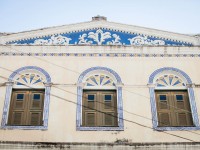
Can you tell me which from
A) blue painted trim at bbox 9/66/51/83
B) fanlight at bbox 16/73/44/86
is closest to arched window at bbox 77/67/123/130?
blue painted trim at bbox 9/66/51/83

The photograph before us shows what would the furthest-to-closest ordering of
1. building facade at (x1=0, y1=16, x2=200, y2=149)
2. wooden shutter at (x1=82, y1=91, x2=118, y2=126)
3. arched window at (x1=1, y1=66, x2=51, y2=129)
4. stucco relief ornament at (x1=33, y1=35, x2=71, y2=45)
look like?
stucco relief ornament at (x1=33, y1=35, x2=71, y2=45), wooden shutter at (x1=82, y1=91, x2=118, y2=126), arched window at (x1=1, y1=66, x2=51, y2=129), building facade at (x1=0, y1=16, x2=200, y2=149)

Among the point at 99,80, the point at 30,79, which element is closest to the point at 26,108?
the point at 30,79

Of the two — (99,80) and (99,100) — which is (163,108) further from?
(99,80)

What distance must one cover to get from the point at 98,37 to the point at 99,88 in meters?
2.04

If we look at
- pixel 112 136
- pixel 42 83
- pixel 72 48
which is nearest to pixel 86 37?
pixel 72 48

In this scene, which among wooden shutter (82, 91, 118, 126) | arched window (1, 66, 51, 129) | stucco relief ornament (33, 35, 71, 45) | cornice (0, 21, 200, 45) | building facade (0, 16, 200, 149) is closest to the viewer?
building facade (0, 16, 200, 149)

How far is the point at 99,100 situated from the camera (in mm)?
10633

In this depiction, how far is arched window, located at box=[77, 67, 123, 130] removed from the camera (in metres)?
10.2

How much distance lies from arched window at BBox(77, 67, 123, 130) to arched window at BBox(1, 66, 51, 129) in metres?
1.08

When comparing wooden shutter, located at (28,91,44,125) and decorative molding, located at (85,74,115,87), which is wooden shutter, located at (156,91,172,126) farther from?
wooden shutter, located at (28,91,44,125)

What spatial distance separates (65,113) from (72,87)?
3.03ft

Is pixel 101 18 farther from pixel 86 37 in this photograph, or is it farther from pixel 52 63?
pixel 52 63

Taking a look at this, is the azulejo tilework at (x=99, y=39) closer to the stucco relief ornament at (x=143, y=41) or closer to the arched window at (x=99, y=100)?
the stucco relief ornament at (x=143, y=41)

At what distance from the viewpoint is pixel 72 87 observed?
10.7m
